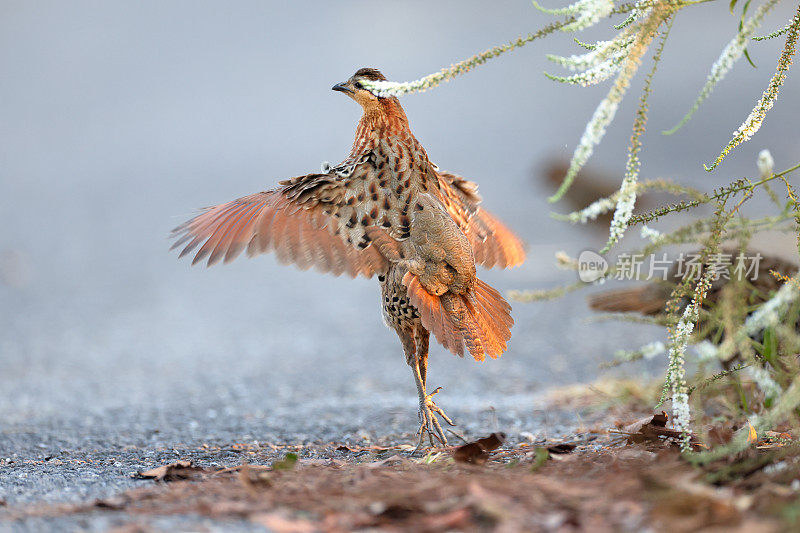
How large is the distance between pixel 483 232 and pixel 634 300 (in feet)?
3.53

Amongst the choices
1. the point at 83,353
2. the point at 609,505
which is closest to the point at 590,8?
the point at 609,505

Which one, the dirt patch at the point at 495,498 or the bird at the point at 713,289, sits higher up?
the bird at the point at 713,289

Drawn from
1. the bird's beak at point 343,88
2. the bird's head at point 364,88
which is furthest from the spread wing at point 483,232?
the bird's beak at point 343,88

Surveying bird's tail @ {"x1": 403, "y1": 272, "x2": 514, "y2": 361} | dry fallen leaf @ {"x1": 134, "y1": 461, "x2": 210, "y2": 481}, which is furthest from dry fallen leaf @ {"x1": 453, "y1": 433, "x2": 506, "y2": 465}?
dry fallen leaf @ {"x1": 134, "y1": 461, "x2": 210, "y2": 481}

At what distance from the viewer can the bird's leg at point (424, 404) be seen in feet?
13.8

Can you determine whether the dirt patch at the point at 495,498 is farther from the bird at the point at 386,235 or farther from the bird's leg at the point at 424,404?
the bird at the point at 386,235

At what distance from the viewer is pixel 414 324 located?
13.9 ft

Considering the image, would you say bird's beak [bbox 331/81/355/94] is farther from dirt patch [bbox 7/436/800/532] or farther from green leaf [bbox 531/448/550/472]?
green leaf [bbox 531/448/550/472]

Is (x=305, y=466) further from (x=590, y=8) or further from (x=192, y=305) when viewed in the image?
(x=192, y=305)

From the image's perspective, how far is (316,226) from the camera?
4289 millimetres

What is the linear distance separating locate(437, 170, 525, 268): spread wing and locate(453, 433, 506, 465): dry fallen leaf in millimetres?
1596

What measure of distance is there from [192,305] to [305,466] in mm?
7628

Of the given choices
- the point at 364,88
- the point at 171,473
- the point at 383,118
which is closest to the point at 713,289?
the point at 383,118

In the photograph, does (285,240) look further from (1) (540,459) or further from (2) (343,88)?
(1) (540,459)
